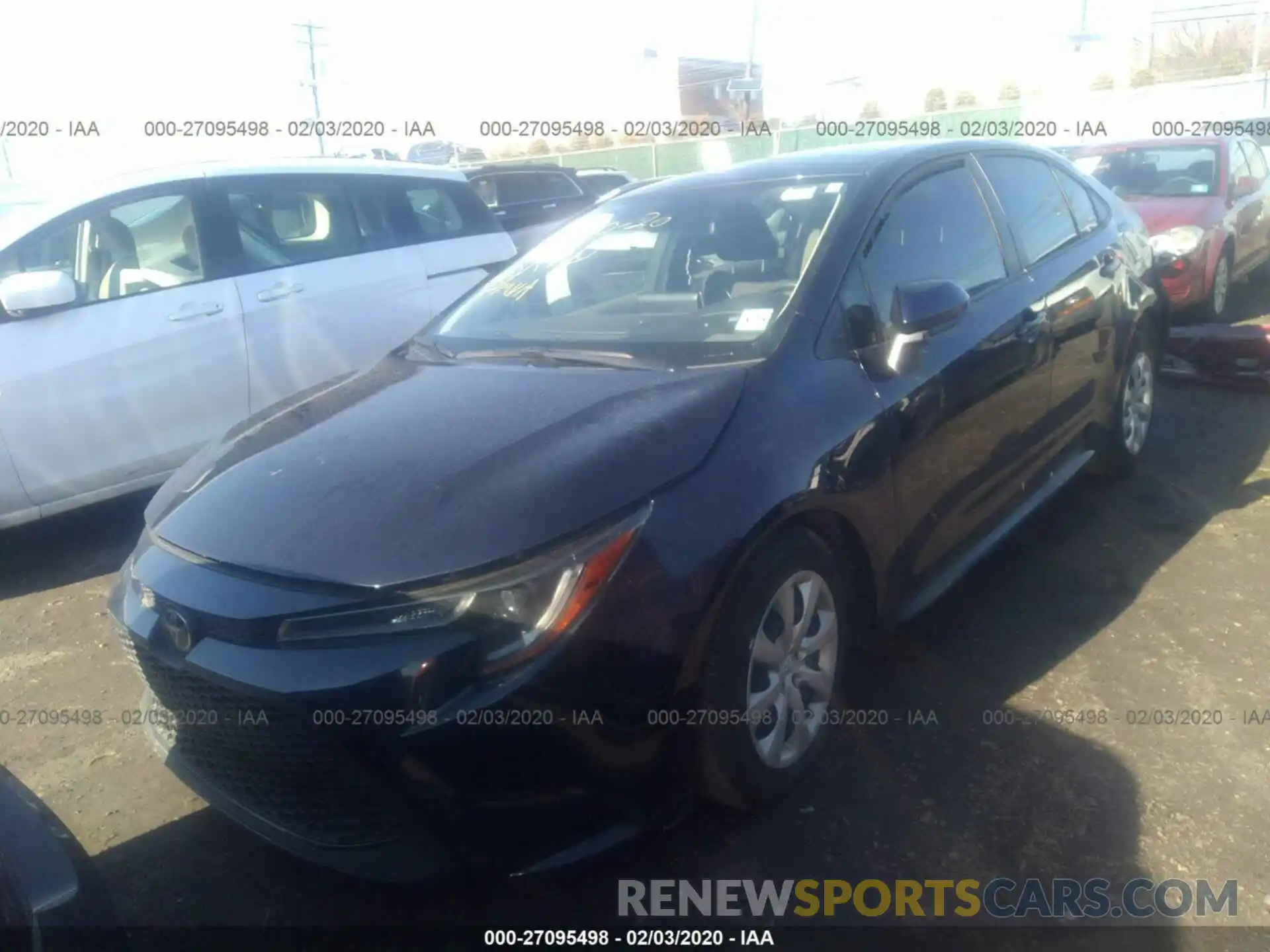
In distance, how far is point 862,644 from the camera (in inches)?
119

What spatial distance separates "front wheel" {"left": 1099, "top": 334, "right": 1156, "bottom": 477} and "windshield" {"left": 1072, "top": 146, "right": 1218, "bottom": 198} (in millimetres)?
4474

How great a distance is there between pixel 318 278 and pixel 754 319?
3250mm

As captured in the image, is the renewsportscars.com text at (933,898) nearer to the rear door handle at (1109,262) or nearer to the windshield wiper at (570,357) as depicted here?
the windshield wiper at (570,357)

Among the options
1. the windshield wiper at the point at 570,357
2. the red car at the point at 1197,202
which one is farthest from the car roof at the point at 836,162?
the red car at the point at 1197,202

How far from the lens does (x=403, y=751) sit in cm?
208

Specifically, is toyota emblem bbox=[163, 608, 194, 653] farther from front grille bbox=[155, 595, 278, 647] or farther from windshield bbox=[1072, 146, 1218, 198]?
windshield bbox=[1072, 146, 1218, 198]

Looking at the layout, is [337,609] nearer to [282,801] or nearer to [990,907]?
[282,801]

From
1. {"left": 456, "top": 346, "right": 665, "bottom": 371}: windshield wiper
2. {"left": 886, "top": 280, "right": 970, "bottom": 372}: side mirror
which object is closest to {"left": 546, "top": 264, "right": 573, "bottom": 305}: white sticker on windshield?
{"left": 456, "top": 346, "right": 665, "bottom": 371}: windshield wiper

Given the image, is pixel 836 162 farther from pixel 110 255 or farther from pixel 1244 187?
pixel 1244 187

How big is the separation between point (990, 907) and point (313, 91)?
77.4 feet

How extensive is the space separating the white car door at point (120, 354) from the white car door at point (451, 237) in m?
1.23

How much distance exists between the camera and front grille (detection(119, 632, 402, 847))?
2131 millimetres

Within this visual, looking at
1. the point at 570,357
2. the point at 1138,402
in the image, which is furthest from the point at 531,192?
the point at 570,357

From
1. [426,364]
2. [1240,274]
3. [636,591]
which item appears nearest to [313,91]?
[1240,274]
